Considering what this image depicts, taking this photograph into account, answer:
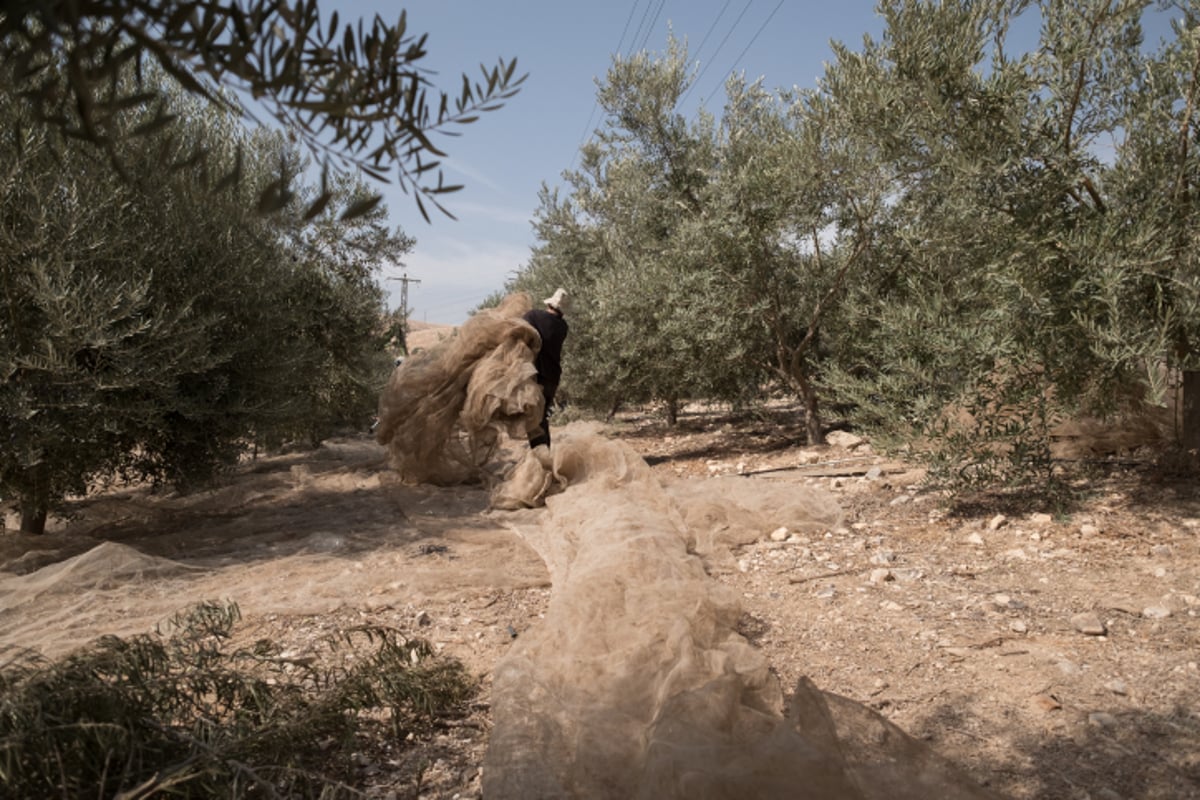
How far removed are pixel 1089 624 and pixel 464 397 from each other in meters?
5.90

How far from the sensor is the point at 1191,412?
19.8ft

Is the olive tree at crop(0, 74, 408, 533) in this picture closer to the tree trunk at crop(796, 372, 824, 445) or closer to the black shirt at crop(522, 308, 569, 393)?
the black shirt at crop(522, 308, 569, 393)

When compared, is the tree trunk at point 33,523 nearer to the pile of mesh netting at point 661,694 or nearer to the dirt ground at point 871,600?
the dirt ground at point 871,600

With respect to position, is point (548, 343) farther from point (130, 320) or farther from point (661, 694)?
point (661, 694)

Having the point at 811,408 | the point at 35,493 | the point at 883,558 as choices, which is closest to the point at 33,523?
the point at 35,493

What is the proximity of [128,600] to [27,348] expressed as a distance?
2214 millimetres

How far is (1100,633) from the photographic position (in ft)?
12.3

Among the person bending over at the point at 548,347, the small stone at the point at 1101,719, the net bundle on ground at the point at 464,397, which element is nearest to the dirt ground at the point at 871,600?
the small stone at the point at 1101,719

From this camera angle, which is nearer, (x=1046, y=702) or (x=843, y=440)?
(x=1046, y=702)

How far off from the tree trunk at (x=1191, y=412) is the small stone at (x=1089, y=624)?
3180mm

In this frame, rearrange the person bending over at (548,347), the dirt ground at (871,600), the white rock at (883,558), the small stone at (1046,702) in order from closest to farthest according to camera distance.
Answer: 1. the dirt ground at (871,600)
2. the small stone at (1046,702)
3. the white rock at (883,558)
4. the person bending over at (548,347)

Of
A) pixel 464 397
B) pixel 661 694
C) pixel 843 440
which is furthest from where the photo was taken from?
pixel 843 440

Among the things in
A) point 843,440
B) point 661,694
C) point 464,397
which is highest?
point 464,397

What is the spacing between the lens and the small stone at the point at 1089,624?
12.3ft
